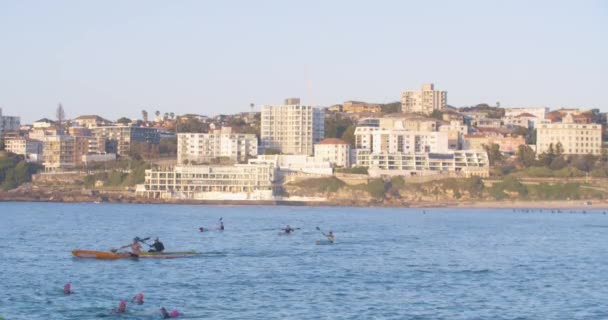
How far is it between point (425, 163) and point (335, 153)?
1392 centimetres

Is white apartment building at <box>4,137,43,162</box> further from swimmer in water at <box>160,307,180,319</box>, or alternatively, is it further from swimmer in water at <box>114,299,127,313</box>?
swimmer in water at <box>160,307,180,319</box>

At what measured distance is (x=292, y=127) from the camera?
190m

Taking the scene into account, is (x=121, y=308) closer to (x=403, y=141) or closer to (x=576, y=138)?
(x=403, y=141)

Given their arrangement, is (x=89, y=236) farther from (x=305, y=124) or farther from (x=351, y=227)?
(x=305, y=124)

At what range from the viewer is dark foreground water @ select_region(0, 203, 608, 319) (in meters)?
42.1

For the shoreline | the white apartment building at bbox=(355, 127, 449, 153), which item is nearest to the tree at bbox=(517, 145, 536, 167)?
the white apartment building at bbox=(355, 127, 449, 153)

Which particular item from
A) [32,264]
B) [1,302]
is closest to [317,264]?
[32,264]

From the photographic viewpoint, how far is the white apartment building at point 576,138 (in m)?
176

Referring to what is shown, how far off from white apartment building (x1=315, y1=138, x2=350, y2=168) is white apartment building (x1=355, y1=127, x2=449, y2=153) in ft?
16.7

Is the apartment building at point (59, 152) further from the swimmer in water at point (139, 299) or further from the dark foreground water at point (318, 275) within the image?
the swimmer in water at point (139, 299)

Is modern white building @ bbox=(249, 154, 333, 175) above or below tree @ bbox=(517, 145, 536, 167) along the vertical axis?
below

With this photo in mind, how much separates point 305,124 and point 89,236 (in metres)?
112

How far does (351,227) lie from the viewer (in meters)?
92.7

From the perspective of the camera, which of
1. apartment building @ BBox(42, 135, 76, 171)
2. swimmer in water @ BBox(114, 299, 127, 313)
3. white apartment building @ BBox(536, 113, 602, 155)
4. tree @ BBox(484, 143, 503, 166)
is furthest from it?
apartment building @ BBox(42, 135, 76, 171)
